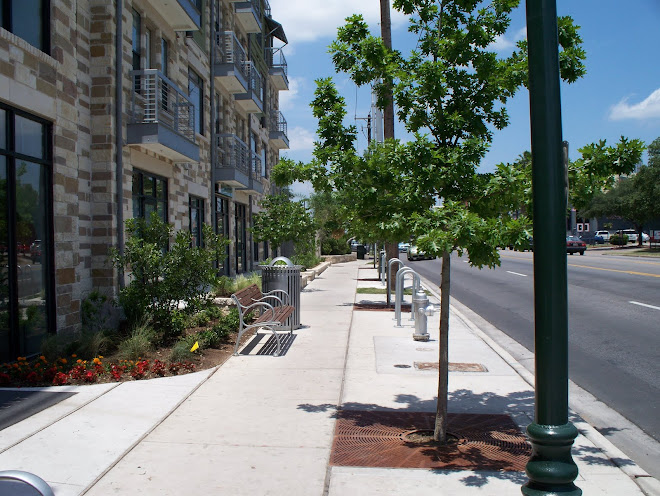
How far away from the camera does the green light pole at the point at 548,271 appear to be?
9.18 feet

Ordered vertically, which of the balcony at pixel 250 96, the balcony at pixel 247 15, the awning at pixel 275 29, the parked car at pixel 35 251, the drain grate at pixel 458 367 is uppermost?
the awning at pixel 275 29

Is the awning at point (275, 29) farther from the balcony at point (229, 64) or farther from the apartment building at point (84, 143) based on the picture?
the apartment building at point (84, 143)

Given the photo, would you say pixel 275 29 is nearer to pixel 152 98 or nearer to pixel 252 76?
pixel 252 76

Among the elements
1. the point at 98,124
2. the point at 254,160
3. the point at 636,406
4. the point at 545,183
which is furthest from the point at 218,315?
the point at 254,160

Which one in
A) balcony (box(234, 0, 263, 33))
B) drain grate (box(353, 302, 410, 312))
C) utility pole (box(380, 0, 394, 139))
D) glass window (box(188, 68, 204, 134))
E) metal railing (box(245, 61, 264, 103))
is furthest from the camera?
balcony (box(234, 0, 263, 33))

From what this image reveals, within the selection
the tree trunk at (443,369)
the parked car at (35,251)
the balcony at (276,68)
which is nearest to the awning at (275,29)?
the balcony at (276,68)

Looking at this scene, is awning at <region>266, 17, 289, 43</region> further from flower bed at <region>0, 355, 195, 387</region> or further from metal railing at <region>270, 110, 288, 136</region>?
flower bed at <region>0, 355, 195, 387</region>

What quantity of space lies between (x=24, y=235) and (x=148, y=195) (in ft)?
17.0

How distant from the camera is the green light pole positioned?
2797mm

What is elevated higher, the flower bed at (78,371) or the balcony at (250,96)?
the balcony at (250,96)

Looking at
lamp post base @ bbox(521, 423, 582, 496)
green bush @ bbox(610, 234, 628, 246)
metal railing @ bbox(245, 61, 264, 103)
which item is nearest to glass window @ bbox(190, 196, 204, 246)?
metal railing @ bbox(245, 61, 264, 103)

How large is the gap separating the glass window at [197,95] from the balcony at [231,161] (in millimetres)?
1263

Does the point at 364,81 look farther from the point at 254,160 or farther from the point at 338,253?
the point at 338,253

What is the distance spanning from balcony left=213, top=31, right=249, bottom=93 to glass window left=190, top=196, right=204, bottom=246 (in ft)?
13.9
